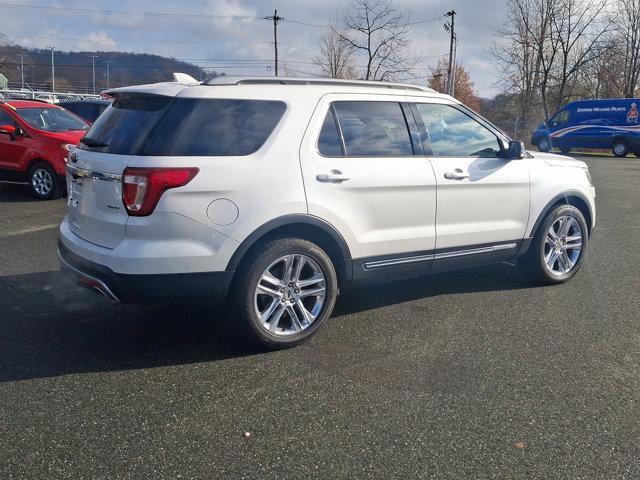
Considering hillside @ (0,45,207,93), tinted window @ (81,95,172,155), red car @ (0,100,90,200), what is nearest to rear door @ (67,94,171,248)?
tinted window @ (81,95,172,155)

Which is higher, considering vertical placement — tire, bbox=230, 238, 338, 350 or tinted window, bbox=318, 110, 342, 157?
tinted window, bbox=318, 110, 342, 157

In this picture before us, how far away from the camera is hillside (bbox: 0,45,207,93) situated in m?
72.7

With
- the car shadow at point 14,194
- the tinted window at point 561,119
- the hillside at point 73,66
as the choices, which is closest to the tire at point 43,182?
the car shadow at point 14,194

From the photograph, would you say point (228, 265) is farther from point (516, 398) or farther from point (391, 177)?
point (516, 398)

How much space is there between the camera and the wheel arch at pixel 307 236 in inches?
149

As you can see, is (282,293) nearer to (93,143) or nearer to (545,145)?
(93,143)

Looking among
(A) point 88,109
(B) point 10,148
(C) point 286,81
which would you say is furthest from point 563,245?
(A) point 88,109

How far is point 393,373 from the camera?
12.1 feet

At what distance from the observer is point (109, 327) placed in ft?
14.5

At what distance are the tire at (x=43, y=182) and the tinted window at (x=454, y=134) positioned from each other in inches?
311

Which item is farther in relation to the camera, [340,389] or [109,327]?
[109,327]

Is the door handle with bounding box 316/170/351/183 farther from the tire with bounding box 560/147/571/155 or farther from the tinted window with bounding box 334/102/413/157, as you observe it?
the tire with bounding box 560/147/571/155

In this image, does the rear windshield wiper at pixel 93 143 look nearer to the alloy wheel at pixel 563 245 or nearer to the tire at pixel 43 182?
the alloy wheel at pixel 563 245

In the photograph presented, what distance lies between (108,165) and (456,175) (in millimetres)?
2604
